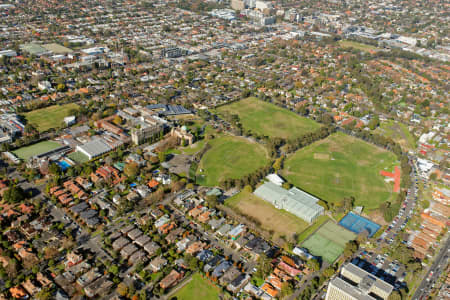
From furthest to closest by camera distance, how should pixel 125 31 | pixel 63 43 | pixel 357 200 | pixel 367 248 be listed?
pixel 125 31 → pixel 63 43 → pixel 357 200 → pixel 367 248

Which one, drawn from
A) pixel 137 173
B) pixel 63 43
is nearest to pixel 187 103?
pixel 137 173

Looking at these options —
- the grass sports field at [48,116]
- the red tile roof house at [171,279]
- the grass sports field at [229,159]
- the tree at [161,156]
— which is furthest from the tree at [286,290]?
the grass sports field at [48,116]

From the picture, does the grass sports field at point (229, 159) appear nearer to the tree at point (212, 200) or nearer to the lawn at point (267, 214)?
the tree at point (212, 200)

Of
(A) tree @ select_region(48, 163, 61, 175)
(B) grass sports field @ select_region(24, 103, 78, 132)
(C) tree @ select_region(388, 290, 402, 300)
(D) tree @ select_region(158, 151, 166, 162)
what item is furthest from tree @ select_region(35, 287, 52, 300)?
(B) grass sports field @ select_region(24, 103, 78, 132)

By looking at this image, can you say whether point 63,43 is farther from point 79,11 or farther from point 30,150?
point 30,150

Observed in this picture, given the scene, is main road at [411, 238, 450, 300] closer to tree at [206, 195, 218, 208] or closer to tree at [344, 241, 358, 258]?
tree at [344, 241, 358, 258]

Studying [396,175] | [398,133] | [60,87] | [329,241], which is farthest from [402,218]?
[60,87]

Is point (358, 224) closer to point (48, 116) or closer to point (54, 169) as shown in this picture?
point (54, 169)
